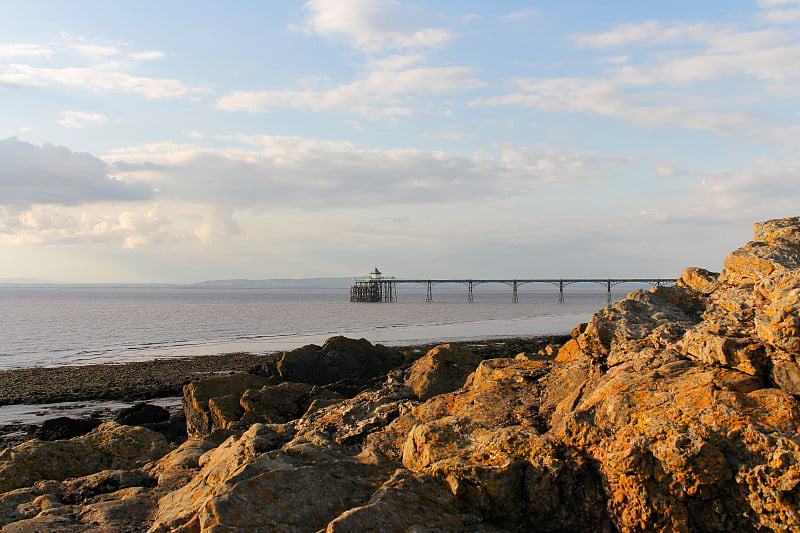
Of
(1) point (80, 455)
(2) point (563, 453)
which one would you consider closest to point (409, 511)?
(2) point (563, 453)

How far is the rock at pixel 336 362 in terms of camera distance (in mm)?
20062

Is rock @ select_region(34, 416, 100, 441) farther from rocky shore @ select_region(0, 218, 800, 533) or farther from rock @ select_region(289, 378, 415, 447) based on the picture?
rock @ select_region(289, 378, 415, 447)

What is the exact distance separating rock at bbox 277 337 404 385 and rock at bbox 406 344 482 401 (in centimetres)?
924

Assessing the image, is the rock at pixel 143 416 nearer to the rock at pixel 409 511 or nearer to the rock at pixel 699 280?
the rock at pixel 409 511

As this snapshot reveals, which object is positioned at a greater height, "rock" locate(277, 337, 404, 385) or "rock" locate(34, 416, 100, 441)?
"rock" locate(277, 337, 404, 385)

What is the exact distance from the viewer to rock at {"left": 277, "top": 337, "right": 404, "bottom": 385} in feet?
65.8

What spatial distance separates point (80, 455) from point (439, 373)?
5849 millimetres

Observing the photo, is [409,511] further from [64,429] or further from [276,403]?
[64,429]

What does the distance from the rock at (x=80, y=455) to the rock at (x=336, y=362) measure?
1115 cm

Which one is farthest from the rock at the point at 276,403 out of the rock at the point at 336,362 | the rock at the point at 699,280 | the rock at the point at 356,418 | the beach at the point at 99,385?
the beach at the point at 99,385

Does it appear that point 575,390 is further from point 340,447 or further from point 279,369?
point 279,369

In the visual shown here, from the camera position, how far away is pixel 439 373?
10141mm

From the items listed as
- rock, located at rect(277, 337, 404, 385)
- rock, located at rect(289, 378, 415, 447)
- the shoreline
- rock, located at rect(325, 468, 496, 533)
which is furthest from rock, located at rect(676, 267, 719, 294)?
the shoreline

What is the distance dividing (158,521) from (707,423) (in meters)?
4.56
